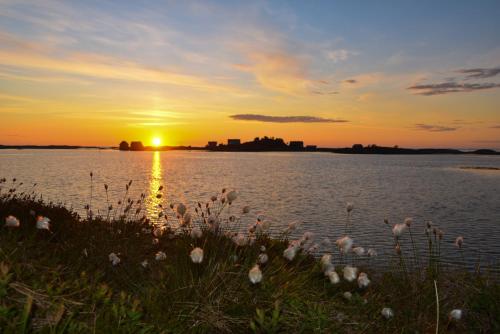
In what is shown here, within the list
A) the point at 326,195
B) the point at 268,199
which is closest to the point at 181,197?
the point at 268,199

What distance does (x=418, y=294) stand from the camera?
300 inches

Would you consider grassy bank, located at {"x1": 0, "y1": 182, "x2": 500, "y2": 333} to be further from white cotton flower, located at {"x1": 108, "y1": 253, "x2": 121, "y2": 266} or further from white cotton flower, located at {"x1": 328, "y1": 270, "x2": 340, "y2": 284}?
white cotton flower, located at {"x1": 108, "y1": 253, "x2": 121, "y2": 266}

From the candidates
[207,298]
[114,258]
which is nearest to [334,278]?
[207,298]

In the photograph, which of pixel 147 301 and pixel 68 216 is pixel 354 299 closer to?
pixel 147 301

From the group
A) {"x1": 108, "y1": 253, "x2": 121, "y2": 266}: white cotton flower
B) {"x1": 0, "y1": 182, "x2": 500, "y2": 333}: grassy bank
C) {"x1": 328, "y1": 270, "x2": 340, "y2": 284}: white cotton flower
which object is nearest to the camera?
{"x1": 0, "y1": 182, "x2": 500, "y2": 333}: grassy bank

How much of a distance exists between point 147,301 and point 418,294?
4.88 m

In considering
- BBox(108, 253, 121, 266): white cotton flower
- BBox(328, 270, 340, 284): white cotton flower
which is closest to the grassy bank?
BBox(328, 270, 340, 284): white cotton flower

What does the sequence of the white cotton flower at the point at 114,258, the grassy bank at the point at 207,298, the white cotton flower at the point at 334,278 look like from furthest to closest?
the white cotton flower at the point at 114,258
the white cotton flower at the point at 334,278
the grassy bank at the point at 207,298

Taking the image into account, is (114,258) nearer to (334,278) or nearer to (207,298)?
(207,298)

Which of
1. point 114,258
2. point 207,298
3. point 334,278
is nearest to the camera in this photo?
point 207,298

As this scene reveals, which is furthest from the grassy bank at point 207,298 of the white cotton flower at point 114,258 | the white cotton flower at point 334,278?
the white cotton flower at point 114,258

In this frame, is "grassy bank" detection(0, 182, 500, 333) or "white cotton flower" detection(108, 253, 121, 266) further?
"white cotton flower" detection(108, 253, 121, 266)

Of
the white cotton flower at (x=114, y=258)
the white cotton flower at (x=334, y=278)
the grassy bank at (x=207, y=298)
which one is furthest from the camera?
the white cotton flower at (x=114, y=258)

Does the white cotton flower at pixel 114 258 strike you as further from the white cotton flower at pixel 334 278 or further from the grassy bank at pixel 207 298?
the white cotton flower at pixel 334 278
